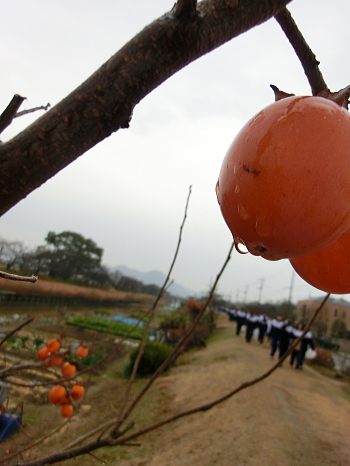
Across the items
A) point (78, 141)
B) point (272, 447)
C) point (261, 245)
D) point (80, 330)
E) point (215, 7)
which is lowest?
point (80, 330)

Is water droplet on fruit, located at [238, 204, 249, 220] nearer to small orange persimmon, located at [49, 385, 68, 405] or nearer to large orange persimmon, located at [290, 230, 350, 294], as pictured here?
large orange persimmon, located at [290, 230, 350, 294]

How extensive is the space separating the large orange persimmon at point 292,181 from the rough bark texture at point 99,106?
23 cm

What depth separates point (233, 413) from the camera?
714 centimetres

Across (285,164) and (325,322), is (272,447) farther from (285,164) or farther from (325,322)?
(325,322)

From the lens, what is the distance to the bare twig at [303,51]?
82cm

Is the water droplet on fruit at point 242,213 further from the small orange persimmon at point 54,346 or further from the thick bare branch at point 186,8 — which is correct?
the small orange persimmon at point 54,346

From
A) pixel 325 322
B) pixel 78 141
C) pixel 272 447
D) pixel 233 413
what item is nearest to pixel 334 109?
pixel 78 141

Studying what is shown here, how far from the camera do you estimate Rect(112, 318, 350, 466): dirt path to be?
5105mm

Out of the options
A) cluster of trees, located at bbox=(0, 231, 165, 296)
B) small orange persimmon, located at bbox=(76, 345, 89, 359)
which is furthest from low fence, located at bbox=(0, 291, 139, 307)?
small orange persimmon, located at bbox=(76, 345, 89, 359)

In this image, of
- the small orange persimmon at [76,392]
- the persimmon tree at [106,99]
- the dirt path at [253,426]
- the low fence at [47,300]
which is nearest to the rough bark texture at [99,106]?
the persimmon tree at [106,99]

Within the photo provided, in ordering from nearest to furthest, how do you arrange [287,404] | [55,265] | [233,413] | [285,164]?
[285,164]
[233,413]
[287,404]
[55,265]

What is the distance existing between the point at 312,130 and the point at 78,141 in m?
0.45

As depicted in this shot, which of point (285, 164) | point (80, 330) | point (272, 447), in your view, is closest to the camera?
point (285, 164)

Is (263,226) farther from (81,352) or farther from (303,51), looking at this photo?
(81,352)
